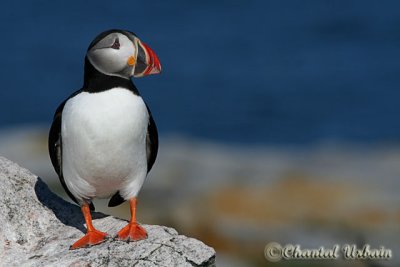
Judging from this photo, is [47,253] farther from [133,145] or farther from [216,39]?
[216,39]

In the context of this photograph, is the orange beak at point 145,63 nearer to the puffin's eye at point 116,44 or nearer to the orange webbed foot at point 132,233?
the puffin's eye at point 116,44

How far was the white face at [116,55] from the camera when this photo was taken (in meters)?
8.01

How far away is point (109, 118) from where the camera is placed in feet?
26.0

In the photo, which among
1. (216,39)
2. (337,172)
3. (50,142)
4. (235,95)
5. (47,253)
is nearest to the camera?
(47,253)

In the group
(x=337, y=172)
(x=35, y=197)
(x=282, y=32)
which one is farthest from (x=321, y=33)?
(x=35, y=197)

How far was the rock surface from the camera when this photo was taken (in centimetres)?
775

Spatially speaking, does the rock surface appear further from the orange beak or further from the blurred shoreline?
the blurred shoreline

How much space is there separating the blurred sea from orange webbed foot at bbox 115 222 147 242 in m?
4.83

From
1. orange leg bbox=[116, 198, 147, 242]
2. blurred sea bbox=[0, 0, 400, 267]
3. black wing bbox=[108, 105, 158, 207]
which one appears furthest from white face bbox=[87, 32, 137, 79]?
blurred sea bbox=[0, 0, 400, 267]

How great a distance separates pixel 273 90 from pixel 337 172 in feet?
49.9

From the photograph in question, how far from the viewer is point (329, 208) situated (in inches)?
588

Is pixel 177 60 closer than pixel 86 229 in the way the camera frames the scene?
No

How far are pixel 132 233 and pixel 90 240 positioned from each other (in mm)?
293

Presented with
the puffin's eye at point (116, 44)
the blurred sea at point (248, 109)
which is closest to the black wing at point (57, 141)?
the puffin's eye at point (116, 44)
